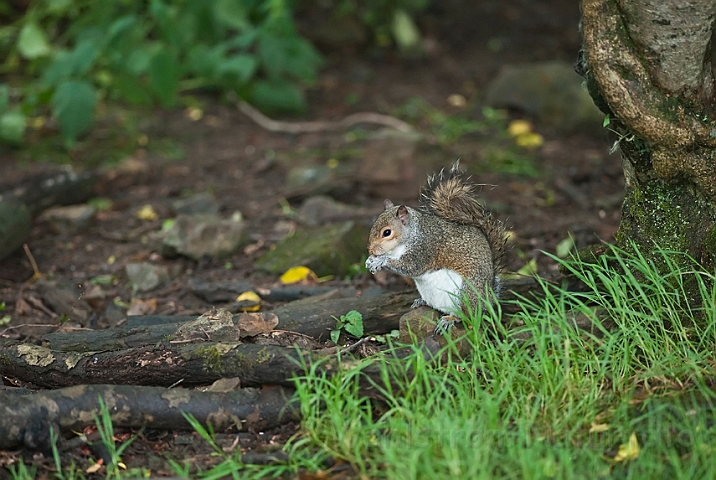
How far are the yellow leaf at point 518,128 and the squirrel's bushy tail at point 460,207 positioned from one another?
3.43 meters

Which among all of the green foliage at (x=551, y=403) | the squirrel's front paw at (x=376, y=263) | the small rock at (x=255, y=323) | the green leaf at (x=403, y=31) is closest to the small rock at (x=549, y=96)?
the green leaf at (x=403, y=31)

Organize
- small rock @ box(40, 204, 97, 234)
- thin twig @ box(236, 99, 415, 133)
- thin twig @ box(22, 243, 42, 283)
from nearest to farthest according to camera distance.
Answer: thin twig @ box(22, 243, 42, 283) → small rock @ box(40, 204, 97, 234) → thin twig @ box(236, 99, 415, 133)

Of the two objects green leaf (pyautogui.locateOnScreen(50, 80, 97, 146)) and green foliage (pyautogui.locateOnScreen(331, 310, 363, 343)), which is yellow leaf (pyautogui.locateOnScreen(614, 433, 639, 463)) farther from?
green leaf (pyautogui.locateOnScreen(50, 80, 97, 146))

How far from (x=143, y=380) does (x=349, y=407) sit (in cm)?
87

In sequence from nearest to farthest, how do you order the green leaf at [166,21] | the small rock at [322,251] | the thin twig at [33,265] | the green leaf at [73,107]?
the small rock at [322,251], the thin twig at [33,265], the green leaf at [73,107], the green leaf at [166,21]

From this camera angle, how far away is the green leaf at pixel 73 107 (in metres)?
6.01

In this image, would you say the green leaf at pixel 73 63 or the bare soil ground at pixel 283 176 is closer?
the bare soil ground at pixel 283 176

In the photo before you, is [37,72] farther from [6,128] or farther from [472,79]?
[472,79]

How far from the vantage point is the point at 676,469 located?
2344 mm

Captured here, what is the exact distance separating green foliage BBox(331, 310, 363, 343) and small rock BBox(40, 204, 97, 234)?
262 centimetres

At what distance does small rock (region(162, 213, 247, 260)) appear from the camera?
16.1 ft

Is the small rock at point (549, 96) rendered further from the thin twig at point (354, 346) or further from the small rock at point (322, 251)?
the thin twig at point (354, 346)

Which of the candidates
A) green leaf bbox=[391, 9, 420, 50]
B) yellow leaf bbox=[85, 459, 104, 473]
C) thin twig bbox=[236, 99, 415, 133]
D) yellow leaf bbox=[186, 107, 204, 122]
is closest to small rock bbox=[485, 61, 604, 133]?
thin twig bbox=[236, 99, 415, 133]

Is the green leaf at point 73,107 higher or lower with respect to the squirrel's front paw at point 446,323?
lower
